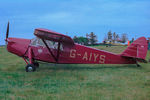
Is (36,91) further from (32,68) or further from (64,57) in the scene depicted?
(64,57)

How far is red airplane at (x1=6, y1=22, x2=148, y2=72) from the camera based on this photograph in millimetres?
9664

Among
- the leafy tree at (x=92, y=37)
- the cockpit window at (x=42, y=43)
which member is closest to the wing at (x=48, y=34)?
the cockpit window at (x=42, y=43)

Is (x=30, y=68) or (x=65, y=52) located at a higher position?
(x=65, y=52)

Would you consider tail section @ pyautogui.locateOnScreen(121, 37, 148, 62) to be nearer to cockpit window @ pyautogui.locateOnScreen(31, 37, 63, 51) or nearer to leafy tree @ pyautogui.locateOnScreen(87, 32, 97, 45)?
cockpit window @ pyautogui.locateOnScreen(31, 37, 63, 51)

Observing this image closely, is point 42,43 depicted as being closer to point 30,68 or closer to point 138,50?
point 30,68

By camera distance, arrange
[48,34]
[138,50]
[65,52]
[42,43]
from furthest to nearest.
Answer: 1. [138,50]
2. [65,52]
3. [42,43]
4. [48,34]

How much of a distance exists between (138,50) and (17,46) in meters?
7.93

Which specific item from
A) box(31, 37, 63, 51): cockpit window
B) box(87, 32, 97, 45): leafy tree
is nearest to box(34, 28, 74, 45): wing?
box(31, 37, 63, 51): cockpit window

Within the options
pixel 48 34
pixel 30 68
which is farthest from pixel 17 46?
pixel 48 34

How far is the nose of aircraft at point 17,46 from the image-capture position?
9.63 metres

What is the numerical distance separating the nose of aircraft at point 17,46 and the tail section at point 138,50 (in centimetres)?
660

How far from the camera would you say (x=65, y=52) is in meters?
10.0

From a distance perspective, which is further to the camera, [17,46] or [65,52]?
[65,52]

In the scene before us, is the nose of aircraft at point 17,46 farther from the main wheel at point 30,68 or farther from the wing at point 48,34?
the wing at point 48,34
